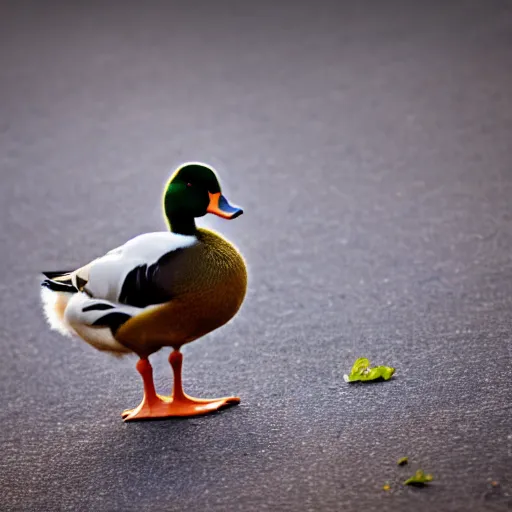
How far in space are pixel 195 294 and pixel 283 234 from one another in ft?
4.15

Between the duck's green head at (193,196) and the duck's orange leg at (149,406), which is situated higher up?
the duck's green head at (193,196)

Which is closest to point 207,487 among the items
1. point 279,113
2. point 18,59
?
point 279,113

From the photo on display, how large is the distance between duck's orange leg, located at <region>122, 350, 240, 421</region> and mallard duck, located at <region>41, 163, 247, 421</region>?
3.9 inches

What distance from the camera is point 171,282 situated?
172 cm

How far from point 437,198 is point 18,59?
2783mm

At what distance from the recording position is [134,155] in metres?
3.77

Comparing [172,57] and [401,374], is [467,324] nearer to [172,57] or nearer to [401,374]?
[401,374]

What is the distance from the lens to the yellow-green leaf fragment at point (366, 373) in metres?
1.98

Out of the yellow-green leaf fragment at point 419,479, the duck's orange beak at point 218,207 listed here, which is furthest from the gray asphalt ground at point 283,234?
the duck's orange beak at point 218,207

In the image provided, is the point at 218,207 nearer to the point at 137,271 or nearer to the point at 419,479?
the point at 137,271

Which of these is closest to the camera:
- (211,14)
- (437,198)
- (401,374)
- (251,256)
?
(401,374)

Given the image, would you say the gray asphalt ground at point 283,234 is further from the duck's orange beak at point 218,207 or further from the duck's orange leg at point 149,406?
the duck's orange beak at point 218,207

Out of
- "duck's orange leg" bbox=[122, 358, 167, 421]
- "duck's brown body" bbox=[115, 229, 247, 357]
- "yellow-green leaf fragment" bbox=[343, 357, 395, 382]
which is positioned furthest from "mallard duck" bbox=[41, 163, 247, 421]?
"yellow-green leaf fragment" bbox=[343, 357, 395, 382]

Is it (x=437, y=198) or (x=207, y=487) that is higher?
(x=437, y=198)
